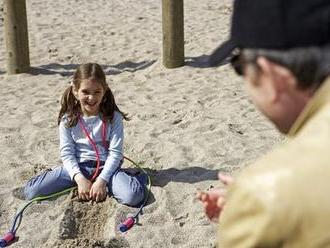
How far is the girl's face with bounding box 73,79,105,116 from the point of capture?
3.37 metres

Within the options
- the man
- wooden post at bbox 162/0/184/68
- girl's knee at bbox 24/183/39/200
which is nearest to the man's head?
the man

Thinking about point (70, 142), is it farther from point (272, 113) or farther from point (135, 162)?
point (272, 113)

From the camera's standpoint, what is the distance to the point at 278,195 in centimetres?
81

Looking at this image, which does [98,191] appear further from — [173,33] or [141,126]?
[173,33]

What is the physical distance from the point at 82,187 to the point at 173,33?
9.17 ft

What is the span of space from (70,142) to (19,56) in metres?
2.68

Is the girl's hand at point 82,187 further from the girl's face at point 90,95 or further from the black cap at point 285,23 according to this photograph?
the black cap at point 285,23

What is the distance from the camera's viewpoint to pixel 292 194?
2.63ft

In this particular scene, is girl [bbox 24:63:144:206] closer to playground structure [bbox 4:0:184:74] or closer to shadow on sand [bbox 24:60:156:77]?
playground structure [bbox 4:0:184:74]

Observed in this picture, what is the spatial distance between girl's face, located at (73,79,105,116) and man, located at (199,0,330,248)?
2.45 meters

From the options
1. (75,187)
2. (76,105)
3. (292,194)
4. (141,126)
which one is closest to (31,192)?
(75,187)

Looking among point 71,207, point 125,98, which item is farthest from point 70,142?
point 125,98

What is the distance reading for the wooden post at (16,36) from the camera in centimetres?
584

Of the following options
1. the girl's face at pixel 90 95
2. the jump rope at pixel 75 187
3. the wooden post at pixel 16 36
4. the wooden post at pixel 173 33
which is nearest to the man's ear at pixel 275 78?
the jump rope at pixel 75 187
